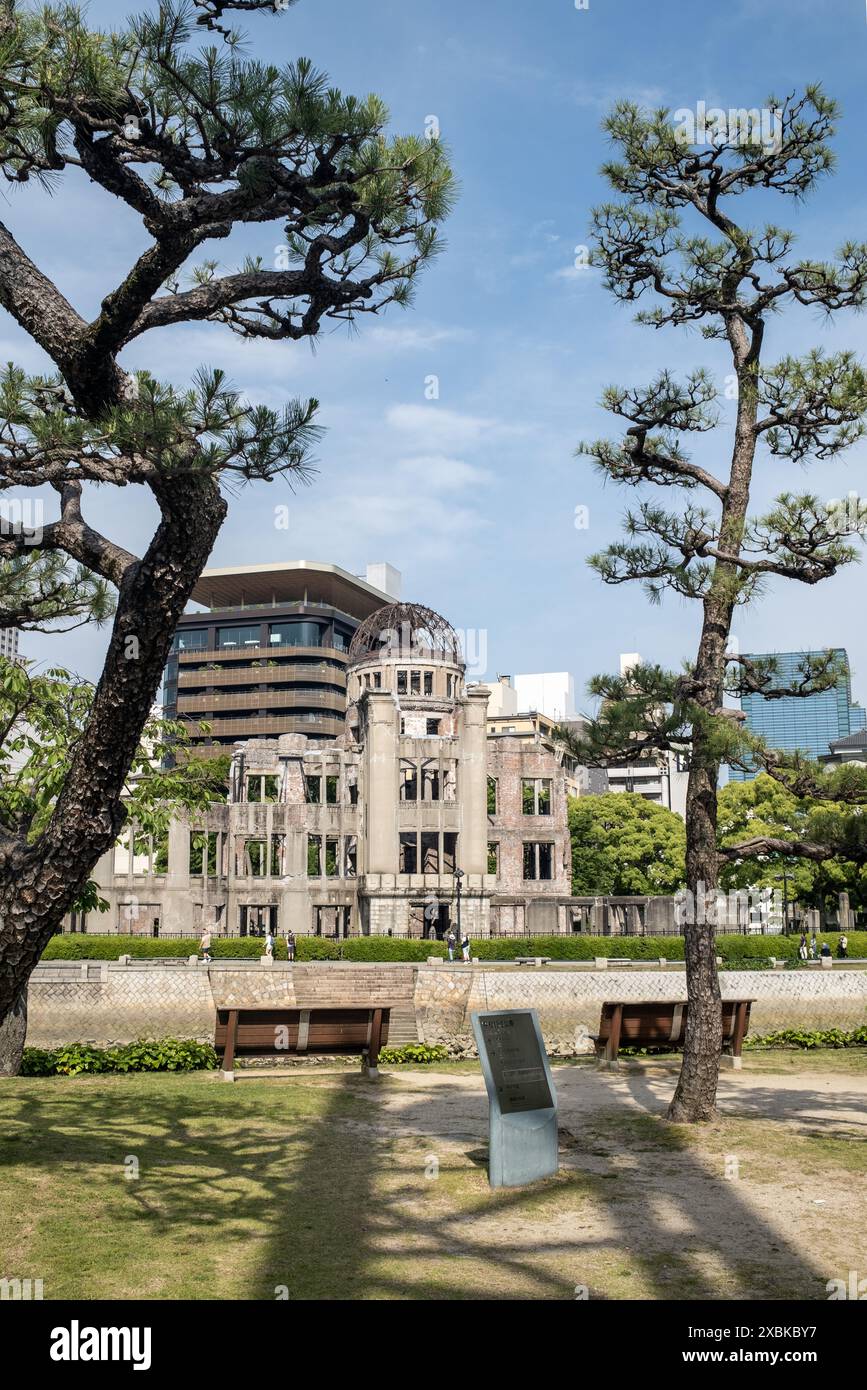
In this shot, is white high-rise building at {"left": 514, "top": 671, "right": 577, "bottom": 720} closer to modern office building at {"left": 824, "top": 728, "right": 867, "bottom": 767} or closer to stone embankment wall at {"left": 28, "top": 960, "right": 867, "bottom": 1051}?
modern office building at {"left": 824, "top": 728, "right": 867, "bottom": 767}

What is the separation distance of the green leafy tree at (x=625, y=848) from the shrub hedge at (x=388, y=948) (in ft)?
99.4

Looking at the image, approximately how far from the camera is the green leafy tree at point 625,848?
75.4 metres

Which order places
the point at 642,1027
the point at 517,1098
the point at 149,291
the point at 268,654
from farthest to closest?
the point at 268,654 < the point at 642,1027 < the point at 517,1098 < the point at 149,291

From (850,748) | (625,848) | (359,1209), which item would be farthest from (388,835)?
(850,748)

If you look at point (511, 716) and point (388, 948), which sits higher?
point (511, 716)

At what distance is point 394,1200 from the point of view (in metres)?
10.1

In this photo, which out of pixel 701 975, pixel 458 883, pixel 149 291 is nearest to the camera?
pixel 149 291

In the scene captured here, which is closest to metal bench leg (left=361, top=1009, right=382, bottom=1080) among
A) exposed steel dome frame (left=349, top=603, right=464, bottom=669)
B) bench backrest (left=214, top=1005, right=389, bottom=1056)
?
bench backrest (left=214, top=1005, right=389, bottom=1056)

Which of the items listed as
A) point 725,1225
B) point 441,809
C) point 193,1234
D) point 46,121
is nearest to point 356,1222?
point 193,1234

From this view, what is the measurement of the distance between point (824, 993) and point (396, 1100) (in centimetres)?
1694

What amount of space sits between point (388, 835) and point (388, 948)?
1456cm

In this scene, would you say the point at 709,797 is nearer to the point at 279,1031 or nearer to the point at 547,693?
the point at 279,1031

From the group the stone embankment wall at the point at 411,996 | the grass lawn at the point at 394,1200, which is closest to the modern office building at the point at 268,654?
the stone embankment wall at the point at 411,996

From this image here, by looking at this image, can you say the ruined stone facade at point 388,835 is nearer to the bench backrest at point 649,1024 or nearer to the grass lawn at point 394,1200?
the bench backrest at point 649,1024
